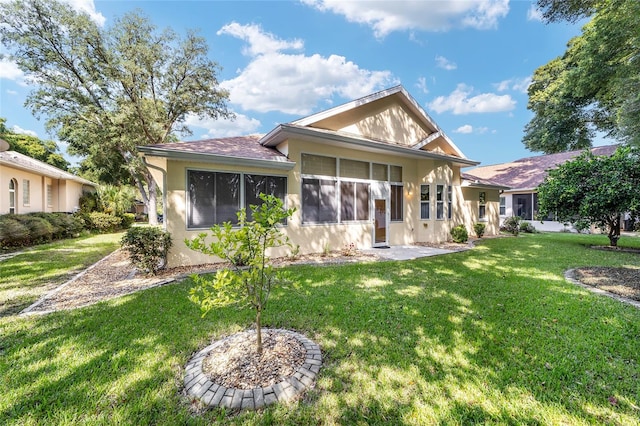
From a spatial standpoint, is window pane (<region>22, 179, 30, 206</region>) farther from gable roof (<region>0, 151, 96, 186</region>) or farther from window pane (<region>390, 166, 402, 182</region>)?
window pane (<region>390, 166, 402, 182</region>)

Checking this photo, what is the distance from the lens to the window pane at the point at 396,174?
12.0 m

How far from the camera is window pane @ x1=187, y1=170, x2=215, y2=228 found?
783 cm

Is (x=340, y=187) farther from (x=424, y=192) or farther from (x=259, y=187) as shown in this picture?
(x=424, y=192)

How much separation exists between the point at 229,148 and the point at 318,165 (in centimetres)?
330

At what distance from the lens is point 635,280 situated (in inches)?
243

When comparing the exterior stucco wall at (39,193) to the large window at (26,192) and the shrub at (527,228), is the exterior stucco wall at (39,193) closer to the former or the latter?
the large window at (26,192)

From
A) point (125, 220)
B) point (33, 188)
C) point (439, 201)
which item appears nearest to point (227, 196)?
point (439, 201)

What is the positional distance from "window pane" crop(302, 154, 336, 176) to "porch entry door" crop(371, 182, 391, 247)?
2.24 metres

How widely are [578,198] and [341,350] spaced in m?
12.5

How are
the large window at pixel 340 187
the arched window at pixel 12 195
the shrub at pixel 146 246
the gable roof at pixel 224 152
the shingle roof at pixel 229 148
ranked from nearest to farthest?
the shrub at pixel 146 246 < the gable roof at pixel 224 152 < the shingle roof at pixel 229 148 < the large window at pixel 340 187 < the arched window at pixel 12 195

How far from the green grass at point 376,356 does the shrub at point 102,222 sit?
16.4 metres

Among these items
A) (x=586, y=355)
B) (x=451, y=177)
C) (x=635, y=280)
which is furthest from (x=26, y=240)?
(x=635, y=280)

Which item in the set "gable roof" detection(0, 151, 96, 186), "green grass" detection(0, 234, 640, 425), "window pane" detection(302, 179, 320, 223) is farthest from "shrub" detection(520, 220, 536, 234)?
"gable roof" detection(0, 151, 96, 186)

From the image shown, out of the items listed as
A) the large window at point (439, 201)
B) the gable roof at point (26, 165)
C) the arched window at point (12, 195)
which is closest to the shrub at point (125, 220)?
the gable roof at point (26, 165)
